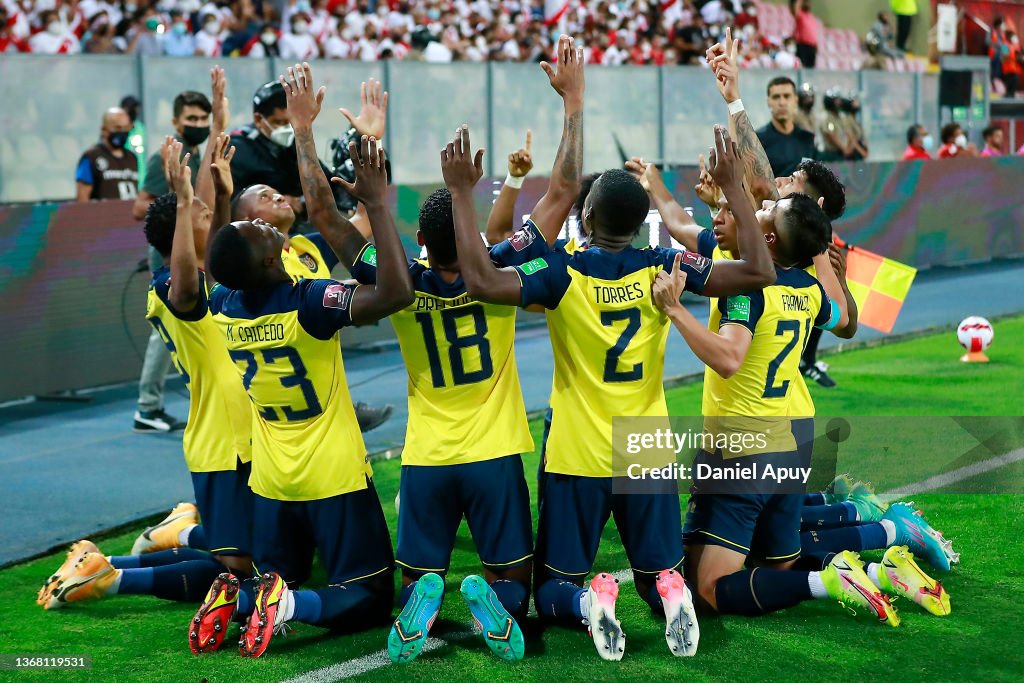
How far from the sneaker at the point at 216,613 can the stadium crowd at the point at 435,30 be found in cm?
1168

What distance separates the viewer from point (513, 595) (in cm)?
505

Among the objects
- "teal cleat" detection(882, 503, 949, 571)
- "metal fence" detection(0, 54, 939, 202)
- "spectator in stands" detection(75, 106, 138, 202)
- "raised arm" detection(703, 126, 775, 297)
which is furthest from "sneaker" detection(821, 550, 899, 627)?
"metal fence" detection(0, 54, 939, 202)

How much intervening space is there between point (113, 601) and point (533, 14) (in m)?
18.7

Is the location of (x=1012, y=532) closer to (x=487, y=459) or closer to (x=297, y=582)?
(x=487, y=459)

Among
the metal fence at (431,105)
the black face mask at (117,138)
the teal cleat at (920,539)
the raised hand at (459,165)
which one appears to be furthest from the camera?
the metal fence at (431,105)

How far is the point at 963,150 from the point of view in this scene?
20.3 meters

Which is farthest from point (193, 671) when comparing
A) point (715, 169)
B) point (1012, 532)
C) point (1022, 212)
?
point (1022, 212)

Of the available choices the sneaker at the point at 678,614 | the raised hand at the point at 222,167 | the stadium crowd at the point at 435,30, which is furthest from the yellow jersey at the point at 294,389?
the stadium crowd at the point at 435,30

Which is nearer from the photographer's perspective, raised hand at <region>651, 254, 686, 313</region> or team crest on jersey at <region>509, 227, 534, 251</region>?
raised hand at <region>651, 254, 686, 313</region>

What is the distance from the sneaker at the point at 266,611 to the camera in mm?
4895

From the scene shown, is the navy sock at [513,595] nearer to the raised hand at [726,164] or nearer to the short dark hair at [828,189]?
the raised hand at [726,164]

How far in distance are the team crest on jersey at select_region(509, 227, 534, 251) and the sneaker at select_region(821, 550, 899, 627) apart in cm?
173

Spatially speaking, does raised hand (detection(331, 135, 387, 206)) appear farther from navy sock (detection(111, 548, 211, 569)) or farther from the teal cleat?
the teal cleat

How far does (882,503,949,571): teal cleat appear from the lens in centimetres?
594
